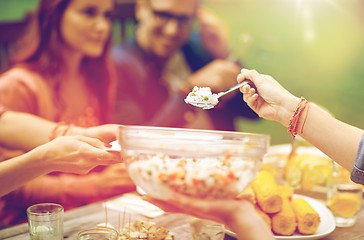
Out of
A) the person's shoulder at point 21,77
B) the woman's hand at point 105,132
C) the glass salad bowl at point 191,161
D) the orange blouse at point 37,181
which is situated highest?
the glass salad bowl at point 191,161

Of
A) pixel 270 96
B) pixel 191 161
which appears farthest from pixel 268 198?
pixel 191 161

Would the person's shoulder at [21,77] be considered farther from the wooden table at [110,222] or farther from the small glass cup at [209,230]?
the small glass cup at [209,230]

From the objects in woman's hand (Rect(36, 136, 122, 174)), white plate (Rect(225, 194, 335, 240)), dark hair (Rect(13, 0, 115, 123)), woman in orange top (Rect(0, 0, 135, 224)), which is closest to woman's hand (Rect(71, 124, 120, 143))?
woman's hand (Rect(36, 136, 122, 174))

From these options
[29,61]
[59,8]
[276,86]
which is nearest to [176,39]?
[59,8]

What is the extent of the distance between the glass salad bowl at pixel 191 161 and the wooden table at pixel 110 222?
0.41 metres

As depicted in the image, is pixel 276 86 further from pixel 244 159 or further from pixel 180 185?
pixel 180 185

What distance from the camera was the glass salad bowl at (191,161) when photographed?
798 millimetres

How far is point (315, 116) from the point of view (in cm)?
115

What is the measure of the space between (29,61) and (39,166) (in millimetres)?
1292

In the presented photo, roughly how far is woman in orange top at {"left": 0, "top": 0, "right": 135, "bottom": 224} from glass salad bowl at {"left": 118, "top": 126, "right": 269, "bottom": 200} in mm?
1168

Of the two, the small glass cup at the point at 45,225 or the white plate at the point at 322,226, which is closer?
the small glass cup at the point at 45,225

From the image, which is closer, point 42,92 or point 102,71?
point 42,92

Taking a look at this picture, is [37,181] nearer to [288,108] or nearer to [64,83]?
[64,83]

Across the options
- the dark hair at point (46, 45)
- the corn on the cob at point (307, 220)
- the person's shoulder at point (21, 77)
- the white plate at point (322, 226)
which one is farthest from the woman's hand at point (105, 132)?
the dark hair at point (46, 45)
